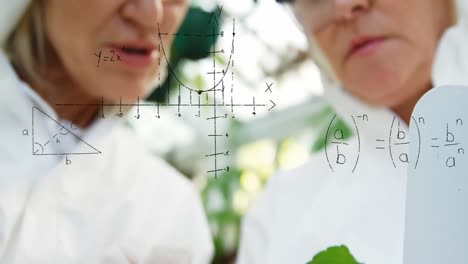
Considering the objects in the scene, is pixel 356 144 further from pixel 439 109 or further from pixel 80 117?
pixel 80 117

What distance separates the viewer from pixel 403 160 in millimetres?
541

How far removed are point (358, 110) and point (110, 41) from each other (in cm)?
21

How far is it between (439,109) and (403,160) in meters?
0.05

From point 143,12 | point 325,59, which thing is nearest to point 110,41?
point 143,12

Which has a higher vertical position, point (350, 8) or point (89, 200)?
point (350, 8)

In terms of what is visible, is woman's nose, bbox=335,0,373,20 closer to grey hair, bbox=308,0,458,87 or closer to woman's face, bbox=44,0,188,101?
grey hair, bbox=308,0,458,87

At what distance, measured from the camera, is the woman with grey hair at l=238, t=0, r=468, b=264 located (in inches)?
21.7

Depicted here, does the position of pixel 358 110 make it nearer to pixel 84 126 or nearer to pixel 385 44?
pixel 385 44

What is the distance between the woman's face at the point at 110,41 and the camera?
0.51 m

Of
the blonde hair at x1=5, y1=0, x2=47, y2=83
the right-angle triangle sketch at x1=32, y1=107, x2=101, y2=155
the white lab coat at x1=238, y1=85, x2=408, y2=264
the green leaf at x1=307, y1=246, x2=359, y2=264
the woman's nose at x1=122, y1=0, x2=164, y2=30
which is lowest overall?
the green leaf at x1=307, y1=246, x2=359, y2=264

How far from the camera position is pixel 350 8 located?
21.7 inches

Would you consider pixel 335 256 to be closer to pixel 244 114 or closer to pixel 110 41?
pixel 244 114

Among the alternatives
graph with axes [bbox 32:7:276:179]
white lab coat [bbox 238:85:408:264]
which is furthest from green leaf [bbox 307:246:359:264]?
graph with axes [bbox 32:7:276:179]

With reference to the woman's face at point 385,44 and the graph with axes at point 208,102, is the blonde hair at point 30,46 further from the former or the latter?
the woman's face at point 385,44
